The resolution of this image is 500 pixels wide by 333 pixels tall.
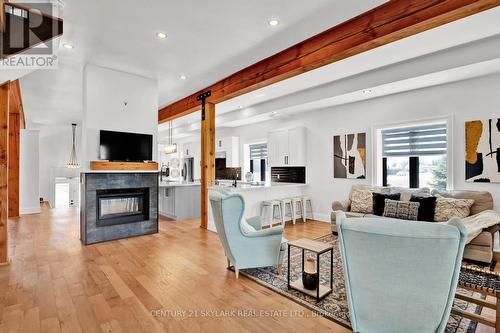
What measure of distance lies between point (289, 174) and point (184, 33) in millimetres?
4764

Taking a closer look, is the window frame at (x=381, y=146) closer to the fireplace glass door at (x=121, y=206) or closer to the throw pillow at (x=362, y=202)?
the throw pillow at (x=362, y=202)

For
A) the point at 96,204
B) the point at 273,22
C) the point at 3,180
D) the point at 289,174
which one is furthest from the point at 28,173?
the point at 273,22

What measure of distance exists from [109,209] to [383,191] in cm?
514

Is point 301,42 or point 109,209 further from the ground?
point 301,42

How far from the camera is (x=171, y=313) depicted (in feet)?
7.67

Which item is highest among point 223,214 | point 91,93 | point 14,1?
point 14,1

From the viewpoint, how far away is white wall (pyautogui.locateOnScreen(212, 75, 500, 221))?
13.8 feet

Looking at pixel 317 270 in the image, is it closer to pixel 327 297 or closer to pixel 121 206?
pixel 327 297

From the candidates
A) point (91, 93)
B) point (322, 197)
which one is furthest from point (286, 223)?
point (91, 93)

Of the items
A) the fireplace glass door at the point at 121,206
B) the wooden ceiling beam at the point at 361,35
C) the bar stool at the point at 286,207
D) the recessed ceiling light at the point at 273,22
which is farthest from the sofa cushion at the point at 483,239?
the fireplace glass door at the point at 121,206

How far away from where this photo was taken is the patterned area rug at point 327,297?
2.18 meters

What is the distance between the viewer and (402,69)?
13.8 ft

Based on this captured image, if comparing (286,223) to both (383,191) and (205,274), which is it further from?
(205,274)

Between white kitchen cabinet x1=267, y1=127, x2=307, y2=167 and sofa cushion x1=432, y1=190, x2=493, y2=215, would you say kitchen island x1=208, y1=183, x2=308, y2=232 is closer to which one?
white kitchen cabinet x1=267, y1=127, x2=307, y2=167
